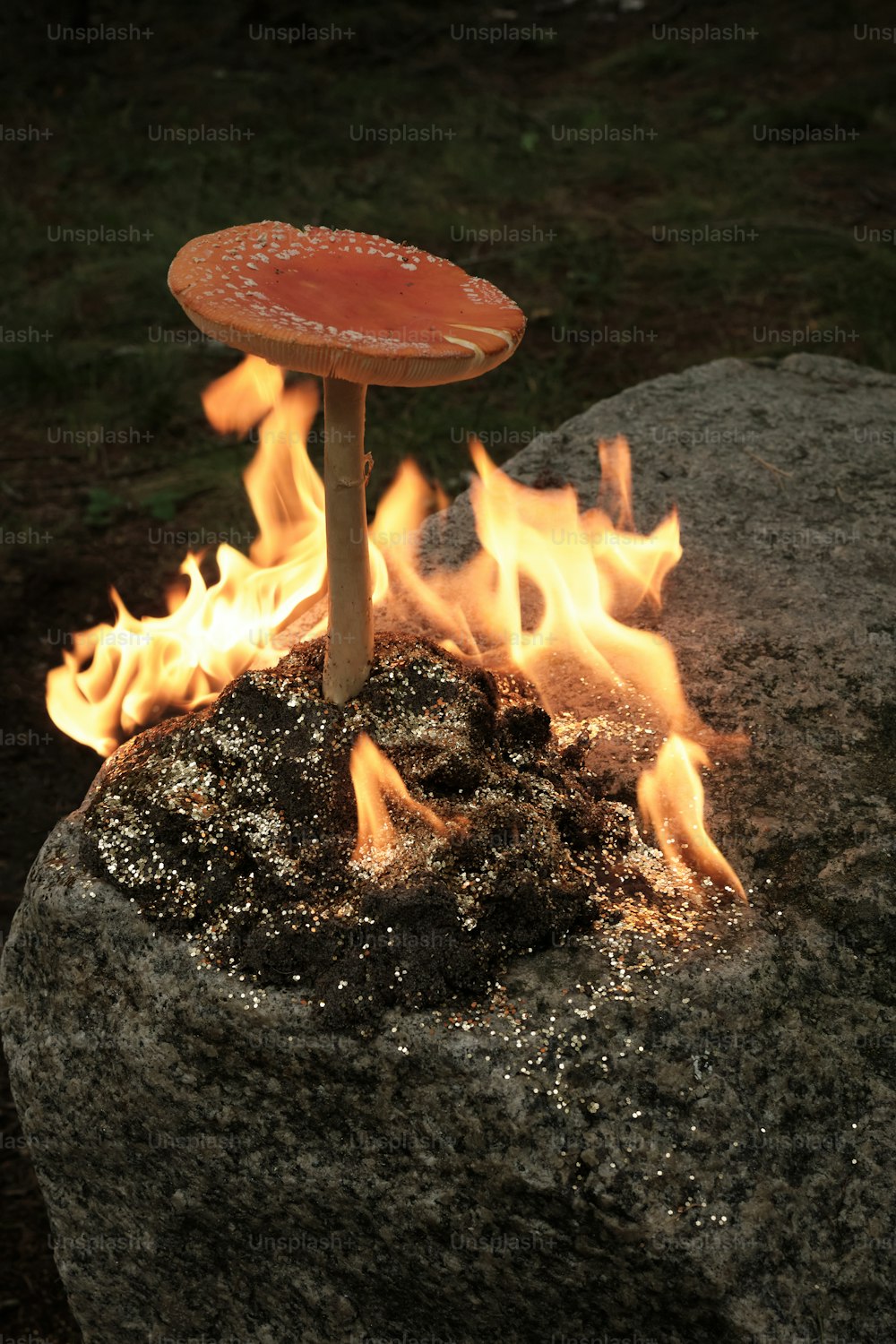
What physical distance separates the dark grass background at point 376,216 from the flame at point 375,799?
63.1 inches

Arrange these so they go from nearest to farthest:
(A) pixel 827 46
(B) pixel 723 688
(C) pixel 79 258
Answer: (B) pixel 723 688 < (C) pixel 79 258 < (A) pixel 827 46

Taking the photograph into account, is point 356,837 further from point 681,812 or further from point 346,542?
point 681,812

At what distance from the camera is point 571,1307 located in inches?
79.5

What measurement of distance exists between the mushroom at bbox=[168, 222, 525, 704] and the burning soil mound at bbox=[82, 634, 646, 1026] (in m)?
0.15

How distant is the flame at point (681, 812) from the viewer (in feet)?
7.59

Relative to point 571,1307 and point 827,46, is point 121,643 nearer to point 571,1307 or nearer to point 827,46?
point 571,1307

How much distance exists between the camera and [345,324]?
6.20 feet

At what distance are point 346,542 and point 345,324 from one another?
1.59 ft

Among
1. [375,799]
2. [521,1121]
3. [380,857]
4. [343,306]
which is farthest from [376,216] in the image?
[521,1121]

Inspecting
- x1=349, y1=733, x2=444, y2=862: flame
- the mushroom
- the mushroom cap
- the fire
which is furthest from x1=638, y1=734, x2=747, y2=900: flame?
the mushroom cap

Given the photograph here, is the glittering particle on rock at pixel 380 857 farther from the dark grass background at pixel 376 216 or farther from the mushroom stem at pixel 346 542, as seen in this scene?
the dark grass background at pixel 376 216

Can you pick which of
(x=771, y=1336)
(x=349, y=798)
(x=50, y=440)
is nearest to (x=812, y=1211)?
(x=771, y=1336)

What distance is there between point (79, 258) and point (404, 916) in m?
6.63

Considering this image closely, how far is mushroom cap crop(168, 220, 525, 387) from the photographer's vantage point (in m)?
1.81
